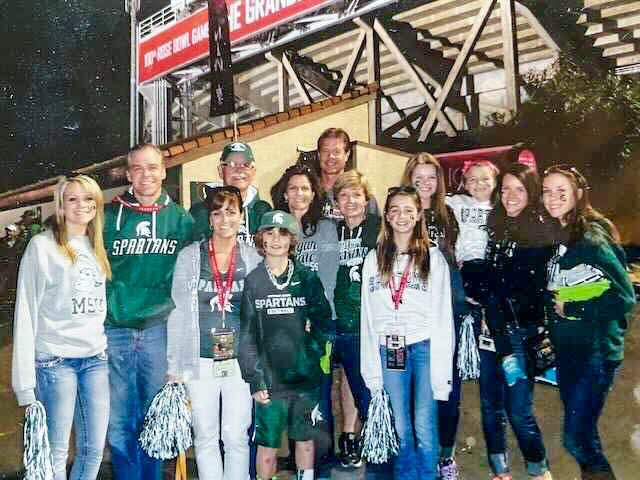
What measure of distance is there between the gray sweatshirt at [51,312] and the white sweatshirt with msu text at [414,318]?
5.12 feet

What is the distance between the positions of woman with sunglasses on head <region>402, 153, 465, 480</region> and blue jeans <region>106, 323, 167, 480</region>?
1.76 m

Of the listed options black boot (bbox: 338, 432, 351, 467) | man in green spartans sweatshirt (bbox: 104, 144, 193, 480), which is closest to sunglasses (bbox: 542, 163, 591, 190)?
black boot (bbox: 338, 432, 351, 467)

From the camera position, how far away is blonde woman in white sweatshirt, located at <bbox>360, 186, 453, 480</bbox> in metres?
2.98

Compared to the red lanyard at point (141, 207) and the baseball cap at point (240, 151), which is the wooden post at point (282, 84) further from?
the red lanyard at point (141, 207)

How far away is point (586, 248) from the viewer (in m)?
3.03

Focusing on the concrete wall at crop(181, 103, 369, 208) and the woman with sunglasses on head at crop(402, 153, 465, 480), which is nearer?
the woman with sunglasses on head at crop(402, 153, 465, 480)

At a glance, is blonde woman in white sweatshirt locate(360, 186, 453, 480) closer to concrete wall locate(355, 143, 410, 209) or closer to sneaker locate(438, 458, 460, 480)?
sneaker locate(438, 458, 460, 480)

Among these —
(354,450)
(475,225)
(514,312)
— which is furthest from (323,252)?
(354,450)

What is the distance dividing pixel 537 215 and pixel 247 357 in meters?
1.95

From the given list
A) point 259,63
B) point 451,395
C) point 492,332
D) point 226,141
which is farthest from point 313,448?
point 259,63

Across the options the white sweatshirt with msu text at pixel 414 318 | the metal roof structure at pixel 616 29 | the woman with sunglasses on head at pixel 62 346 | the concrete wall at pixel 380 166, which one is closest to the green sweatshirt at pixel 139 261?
the woman with sunglasses on head at pixel 62 346

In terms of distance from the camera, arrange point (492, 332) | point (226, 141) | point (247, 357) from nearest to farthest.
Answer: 1. point (247, 357)
2. point (492, 332)
3. point (226, 141)

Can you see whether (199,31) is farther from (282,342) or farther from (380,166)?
(282,342)

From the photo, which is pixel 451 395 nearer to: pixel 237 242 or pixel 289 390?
pixel 289 390
